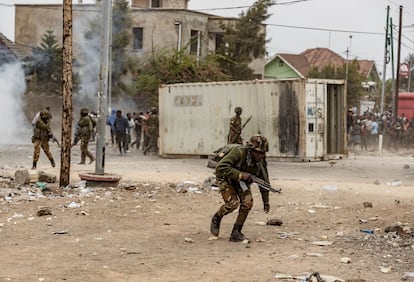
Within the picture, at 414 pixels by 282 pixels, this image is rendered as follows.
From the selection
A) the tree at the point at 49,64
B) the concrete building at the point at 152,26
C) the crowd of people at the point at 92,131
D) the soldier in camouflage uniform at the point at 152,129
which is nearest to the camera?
the crowd of people at the point at 92,131

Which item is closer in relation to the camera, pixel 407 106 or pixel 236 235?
pixel 236 235

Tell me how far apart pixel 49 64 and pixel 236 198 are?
2924 centimetres

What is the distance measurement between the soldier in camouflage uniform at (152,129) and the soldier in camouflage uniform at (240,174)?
535 inches

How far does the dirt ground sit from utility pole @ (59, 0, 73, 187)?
1.37ft

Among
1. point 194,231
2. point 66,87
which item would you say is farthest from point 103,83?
point 194,231

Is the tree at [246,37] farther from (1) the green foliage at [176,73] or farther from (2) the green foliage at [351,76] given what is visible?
(2) the green foliage at [351,76]

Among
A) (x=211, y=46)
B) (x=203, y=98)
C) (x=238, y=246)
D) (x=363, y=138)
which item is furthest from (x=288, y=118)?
(x=211, y=46)

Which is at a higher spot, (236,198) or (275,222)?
(236,198)

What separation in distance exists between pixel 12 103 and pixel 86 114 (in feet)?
52.9

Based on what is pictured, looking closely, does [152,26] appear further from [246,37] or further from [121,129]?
[121,129]

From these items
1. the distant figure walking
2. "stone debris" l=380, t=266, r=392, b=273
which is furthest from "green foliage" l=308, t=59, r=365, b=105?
"stone debris" l=380, t=266, r=392, b=273

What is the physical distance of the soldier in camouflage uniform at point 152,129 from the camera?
21875 mm

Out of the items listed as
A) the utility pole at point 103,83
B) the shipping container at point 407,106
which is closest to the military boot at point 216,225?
the utility pole at point 103,83

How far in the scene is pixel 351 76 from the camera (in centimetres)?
4984
